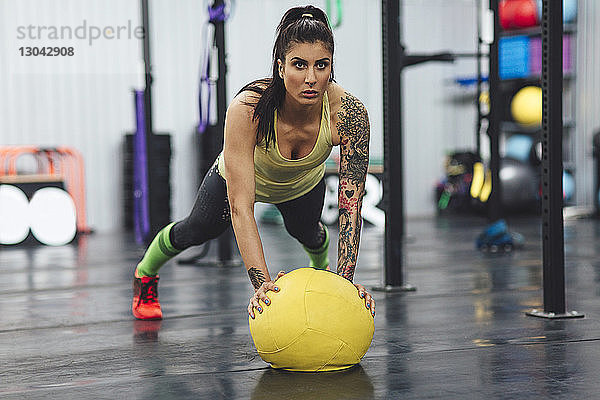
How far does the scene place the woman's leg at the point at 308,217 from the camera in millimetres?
2787

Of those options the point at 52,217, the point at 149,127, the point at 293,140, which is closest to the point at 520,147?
the point at 149,127

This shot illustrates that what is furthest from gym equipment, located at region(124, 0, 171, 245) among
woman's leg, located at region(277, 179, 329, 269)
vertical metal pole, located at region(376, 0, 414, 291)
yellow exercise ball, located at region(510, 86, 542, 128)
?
yellow exercise ball, located at region(510, 86, 542, 128)

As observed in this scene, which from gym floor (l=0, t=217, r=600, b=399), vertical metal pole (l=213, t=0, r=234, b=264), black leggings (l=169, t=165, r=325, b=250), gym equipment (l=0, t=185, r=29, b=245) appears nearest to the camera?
gym floor (l=0, t=217, r=600, b=399)

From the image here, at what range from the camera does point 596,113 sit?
353 inches

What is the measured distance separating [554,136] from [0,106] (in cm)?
631

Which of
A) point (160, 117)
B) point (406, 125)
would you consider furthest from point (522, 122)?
point (160, 117)

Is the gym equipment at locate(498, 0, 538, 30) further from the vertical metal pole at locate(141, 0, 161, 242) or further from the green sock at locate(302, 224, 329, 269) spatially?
the green sock at locate(302, 224, 329, 269)

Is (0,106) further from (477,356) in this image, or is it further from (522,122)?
(477,356)

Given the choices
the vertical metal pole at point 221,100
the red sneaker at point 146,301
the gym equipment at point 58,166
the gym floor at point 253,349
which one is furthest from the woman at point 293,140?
the gym equipment at point 58,166

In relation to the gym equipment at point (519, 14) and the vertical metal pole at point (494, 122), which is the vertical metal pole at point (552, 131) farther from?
the gym equipment at point (519, 14)

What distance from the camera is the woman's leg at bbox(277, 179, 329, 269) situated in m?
2.79

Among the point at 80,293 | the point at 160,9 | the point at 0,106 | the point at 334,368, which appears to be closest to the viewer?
the point at 334,368

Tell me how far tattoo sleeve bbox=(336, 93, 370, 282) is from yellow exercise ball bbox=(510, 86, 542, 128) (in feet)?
21.8

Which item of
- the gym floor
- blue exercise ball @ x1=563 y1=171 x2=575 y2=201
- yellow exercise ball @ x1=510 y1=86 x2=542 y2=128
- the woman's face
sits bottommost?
the gym floor
